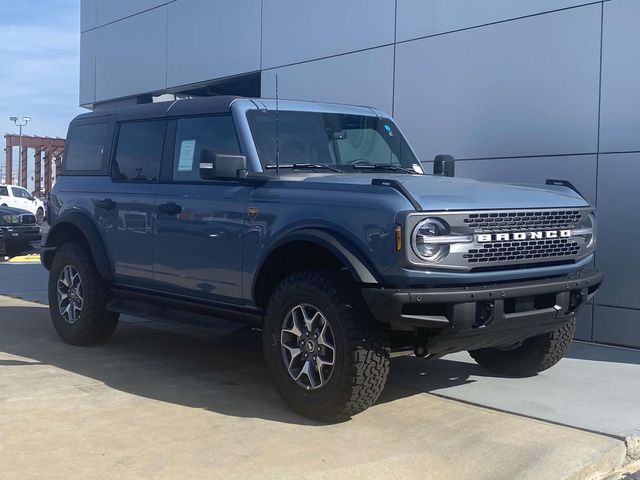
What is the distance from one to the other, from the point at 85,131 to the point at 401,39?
4.22 m

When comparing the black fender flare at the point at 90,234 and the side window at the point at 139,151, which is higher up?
the side window at the point at 139,151

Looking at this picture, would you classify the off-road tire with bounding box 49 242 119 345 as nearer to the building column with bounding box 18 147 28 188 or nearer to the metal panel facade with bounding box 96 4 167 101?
the metal panel facade with bounding box 96 4 167 101

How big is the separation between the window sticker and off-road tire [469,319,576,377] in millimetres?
2769

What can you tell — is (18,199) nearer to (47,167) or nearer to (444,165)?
(47,167)

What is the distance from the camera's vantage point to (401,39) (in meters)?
9.46

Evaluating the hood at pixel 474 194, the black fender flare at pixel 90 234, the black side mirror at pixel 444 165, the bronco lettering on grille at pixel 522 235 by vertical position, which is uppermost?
the black side mirror at pixel 444 165

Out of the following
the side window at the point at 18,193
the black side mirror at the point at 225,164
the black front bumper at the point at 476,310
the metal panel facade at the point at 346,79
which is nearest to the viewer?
the black front bumper at the point at 476,310

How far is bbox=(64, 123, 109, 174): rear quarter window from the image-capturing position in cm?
690

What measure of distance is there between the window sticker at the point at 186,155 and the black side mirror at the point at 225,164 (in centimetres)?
73

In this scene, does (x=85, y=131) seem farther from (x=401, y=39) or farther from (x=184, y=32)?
(x=184, y=32)

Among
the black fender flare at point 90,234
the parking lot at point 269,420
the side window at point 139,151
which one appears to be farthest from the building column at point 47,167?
the side window at point 139,151

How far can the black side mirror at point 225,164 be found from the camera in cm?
501

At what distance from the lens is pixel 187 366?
20.4 ft

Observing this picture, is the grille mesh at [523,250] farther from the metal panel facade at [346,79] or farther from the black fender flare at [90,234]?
the metal panel facade at [346,79]
